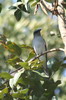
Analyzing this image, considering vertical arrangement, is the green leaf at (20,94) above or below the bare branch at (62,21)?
below

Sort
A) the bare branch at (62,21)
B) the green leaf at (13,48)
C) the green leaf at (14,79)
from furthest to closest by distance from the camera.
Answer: the green leaf at (13,48)
the bare branch at (62,21)
the green leaf at (14,79)

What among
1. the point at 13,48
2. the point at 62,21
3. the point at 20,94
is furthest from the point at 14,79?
the point at 62,21

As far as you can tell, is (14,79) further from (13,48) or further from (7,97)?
(13,48)

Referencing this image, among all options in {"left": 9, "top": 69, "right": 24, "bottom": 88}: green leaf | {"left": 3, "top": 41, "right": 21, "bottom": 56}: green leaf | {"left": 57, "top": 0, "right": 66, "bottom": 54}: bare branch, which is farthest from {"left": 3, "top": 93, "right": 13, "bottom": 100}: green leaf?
{"left": 57, "top": 0, "right": 66, "bottom": 54}: bare branch

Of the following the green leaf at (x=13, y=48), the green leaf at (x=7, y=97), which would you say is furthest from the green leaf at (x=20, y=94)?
the green leaf at (x=13, y=48)

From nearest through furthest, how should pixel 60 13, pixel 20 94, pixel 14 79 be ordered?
pixel 14 79 < pixel 20 94 < pixel 60 13

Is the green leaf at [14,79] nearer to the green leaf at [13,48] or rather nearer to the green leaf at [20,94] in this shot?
the green leaf at [20,94]

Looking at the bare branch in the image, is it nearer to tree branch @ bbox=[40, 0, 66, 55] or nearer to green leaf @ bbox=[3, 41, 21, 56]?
tree branch @ bbox=[40, 0, 66, 55]

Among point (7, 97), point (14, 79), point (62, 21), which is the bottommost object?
point (7, 97)

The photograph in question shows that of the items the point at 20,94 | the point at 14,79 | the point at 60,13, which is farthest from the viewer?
the point at 60,13

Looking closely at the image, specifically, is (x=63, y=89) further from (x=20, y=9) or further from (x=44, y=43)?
(x=20, y=9)

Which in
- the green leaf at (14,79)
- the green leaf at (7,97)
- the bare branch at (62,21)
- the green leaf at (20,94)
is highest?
the bare branch at (62,21)

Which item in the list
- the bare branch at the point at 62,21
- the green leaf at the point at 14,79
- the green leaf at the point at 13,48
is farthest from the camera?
the green leaf at the point at 13,48

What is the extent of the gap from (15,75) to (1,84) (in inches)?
8.1
